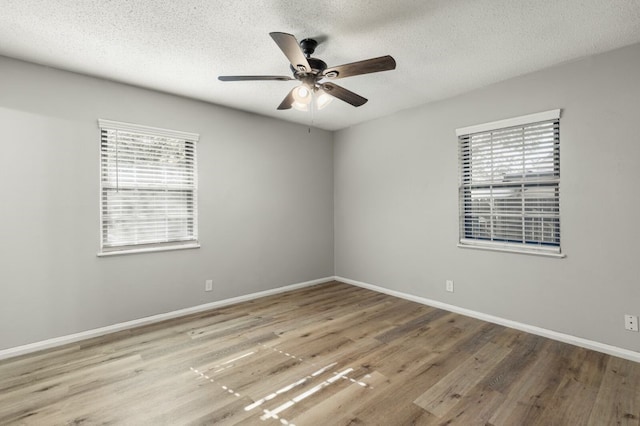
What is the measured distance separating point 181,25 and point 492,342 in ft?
12.4

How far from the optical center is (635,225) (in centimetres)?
249

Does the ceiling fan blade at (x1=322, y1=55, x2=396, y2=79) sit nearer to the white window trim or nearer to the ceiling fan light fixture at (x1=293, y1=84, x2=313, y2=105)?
the ceiling fan light fixture at (x1=293, y1=84, x2=313, y2=105)

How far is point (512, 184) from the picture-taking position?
320cm

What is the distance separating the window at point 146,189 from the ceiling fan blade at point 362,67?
7.18ft

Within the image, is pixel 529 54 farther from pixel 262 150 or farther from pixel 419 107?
pixel 262 150

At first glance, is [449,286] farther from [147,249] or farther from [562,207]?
[147,249]

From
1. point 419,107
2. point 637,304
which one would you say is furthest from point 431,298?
point 419,107

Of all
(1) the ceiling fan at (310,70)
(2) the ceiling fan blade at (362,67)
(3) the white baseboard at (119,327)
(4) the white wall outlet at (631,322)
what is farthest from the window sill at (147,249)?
(4) the white wall outlet at (631,322)

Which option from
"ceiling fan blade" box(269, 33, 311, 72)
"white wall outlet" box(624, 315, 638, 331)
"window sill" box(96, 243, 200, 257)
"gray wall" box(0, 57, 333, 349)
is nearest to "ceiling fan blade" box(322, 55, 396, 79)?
"ceiling fan blade" box(269, 33, 311, 72)

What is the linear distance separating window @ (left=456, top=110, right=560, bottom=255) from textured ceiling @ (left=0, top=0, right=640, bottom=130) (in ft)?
2.00

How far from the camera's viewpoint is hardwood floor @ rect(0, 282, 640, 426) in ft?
6.12

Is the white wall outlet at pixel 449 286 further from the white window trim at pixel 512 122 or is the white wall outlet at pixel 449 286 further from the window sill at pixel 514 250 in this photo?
the white window trim at pixel 512 122

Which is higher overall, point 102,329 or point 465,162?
point 465,162

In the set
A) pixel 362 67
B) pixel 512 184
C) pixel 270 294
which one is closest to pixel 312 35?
pixel 362 67
